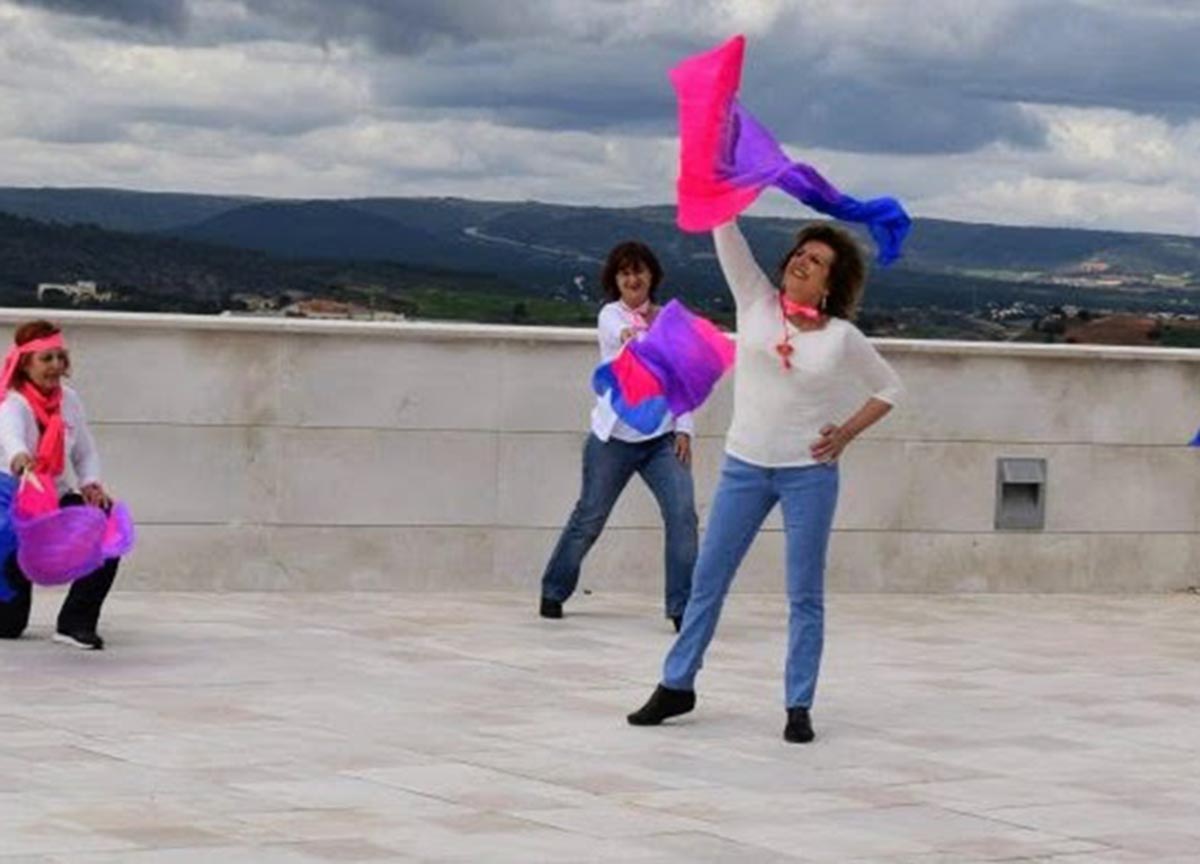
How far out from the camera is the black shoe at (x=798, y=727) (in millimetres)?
11789

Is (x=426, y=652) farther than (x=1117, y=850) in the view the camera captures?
Yes

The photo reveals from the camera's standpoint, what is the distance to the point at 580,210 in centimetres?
2997

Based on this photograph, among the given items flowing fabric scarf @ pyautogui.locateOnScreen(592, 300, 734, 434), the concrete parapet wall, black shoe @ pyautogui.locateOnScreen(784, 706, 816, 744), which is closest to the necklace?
black shoe @ pyautogui.locateOnScreen(784, 706, 816, 744)

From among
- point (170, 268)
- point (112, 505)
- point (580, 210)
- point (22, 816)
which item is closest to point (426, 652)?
point (112, 505)

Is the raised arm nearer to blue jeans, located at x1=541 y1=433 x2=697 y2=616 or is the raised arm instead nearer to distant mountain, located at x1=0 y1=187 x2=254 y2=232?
blue jeans, located at x1=541 y1=433 x2=697 y2=616

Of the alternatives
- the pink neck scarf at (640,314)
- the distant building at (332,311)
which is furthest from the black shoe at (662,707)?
the distant building at (332,311)

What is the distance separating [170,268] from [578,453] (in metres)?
6.99

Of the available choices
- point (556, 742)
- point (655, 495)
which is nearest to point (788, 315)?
point (556, 742)

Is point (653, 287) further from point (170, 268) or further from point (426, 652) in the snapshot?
point (170, 268)

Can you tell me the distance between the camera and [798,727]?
11812 mm

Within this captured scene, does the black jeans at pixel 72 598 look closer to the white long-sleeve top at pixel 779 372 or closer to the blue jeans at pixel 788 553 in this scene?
the blue jeans at pixel 788 553

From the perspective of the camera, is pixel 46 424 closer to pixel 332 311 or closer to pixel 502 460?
pixel 502 460

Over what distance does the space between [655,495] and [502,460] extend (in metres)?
1.95

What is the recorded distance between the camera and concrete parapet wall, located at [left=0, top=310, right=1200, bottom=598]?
16422mm
